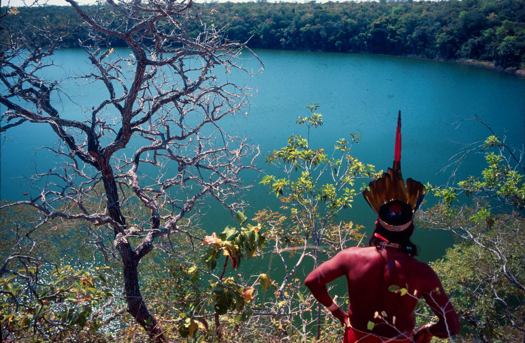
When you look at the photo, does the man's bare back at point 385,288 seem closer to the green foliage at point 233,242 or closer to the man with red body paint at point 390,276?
the man with red body paint at point 390,276

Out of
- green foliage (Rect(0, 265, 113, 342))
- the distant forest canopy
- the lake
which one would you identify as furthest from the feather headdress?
the distant forest canopy

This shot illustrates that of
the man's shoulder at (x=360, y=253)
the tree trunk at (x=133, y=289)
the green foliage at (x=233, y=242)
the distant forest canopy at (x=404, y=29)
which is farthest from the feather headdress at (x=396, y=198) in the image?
the distant forest canopy at (x=404, y=29)

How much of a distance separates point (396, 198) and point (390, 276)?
0.34 metres

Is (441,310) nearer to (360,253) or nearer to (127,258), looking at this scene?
(360,253)

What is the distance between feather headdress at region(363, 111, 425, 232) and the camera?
68.5 inches

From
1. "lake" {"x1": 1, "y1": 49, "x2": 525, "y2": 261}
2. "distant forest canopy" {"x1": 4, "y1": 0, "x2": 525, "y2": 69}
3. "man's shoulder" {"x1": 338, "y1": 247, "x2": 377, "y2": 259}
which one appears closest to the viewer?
"man's shoulder" {"x1": 338, "y1": 247, "x2": 377, "y2": 259}

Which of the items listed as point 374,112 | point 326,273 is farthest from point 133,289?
point 374,112

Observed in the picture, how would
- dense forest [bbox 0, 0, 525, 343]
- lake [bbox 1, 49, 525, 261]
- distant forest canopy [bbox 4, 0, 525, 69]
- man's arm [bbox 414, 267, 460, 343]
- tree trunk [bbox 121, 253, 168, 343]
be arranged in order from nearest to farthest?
man's arm [bbox 414, 267, 460, 343] → dense forest [bbox 0, 0, 525, 343] → tree trunk [bbox 121, 253, 168, 343] → lake [bbox 1, 49, 525, 261] → distant forest canopy [bbox 4, 0, 525, 69]

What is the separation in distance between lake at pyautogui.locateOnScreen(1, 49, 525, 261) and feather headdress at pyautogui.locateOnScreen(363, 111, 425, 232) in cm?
690

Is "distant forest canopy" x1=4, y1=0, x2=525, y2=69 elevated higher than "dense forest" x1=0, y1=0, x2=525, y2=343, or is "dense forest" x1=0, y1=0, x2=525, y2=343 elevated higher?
"distant forest canopy" x1=4, y1=0, x2=525, y2=69

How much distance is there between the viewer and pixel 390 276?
1.72 meters

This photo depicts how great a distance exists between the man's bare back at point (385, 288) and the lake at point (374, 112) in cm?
684

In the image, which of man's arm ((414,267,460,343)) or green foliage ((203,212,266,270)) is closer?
man's arm ((414,267,460,343))

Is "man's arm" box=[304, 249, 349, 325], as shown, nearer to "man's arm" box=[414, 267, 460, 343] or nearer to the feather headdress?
the feather headdress
